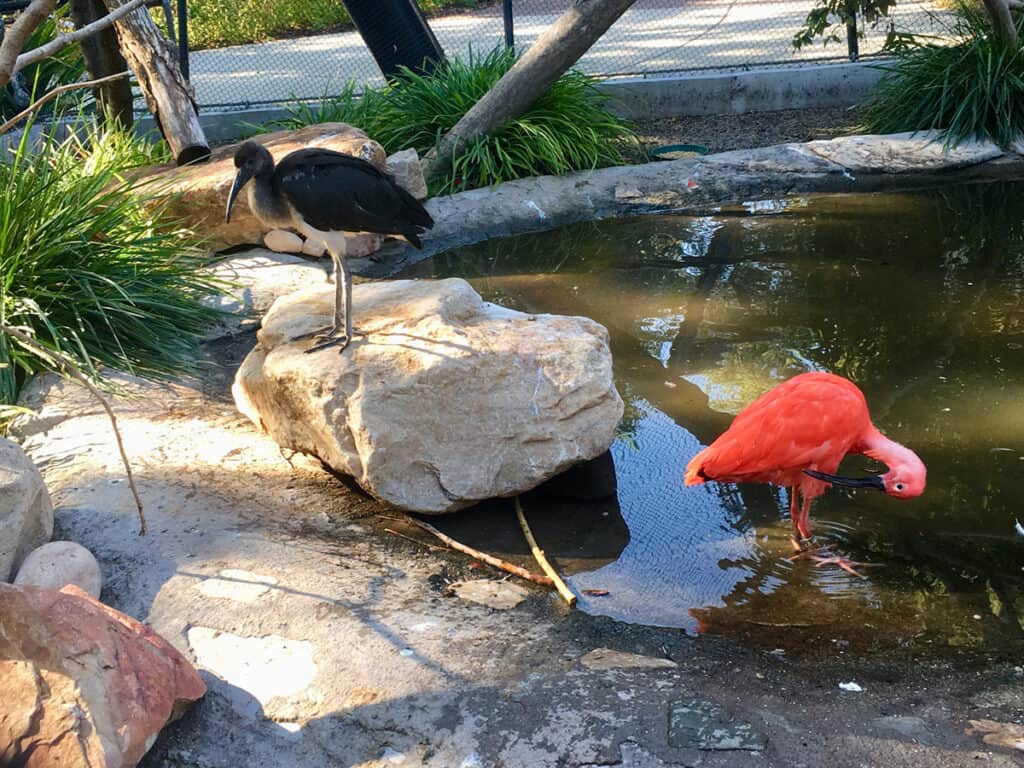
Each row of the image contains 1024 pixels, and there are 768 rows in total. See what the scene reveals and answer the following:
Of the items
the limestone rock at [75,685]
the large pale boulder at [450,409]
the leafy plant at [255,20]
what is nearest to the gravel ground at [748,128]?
the large pale boulder at [450,409]

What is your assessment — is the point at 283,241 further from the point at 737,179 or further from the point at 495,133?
the point at 737,179

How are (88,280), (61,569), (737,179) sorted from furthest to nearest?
(737,179), (88,280), (61,569)

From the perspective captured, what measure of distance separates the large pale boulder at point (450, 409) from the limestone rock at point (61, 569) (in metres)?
0.93

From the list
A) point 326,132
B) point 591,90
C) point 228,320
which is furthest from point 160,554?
point 591,90

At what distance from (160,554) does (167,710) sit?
869 millimetres

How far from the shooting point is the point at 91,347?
15.6ft

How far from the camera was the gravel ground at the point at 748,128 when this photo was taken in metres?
8.59

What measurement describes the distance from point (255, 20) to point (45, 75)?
210 inches

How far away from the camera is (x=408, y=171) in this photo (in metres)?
6.84

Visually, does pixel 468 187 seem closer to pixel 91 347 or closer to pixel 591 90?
pixel 591 90

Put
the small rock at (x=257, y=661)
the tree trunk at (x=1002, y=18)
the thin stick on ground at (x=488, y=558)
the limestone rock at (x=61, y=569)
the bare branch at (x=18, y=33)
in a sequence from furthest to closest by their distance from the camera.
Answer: the tree trunk at (x=1002, y=18) < the thin stick on ground at (x=488, y=558) < the limestone rock at (x=61, y=569) < the small rock at (x=257, y=661) < the bare branch at (x=18, y=33)

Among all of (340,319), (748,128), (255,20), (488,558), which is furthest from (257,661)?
(255,20)

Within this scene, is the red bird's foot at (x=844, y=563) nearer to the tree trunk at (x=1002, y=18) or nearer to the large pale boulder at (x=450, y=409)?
the large pale boulder at (x=450, y=409)

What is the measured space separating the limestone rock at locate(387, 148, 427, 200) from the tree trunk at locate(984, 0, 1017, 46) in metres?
4.17
